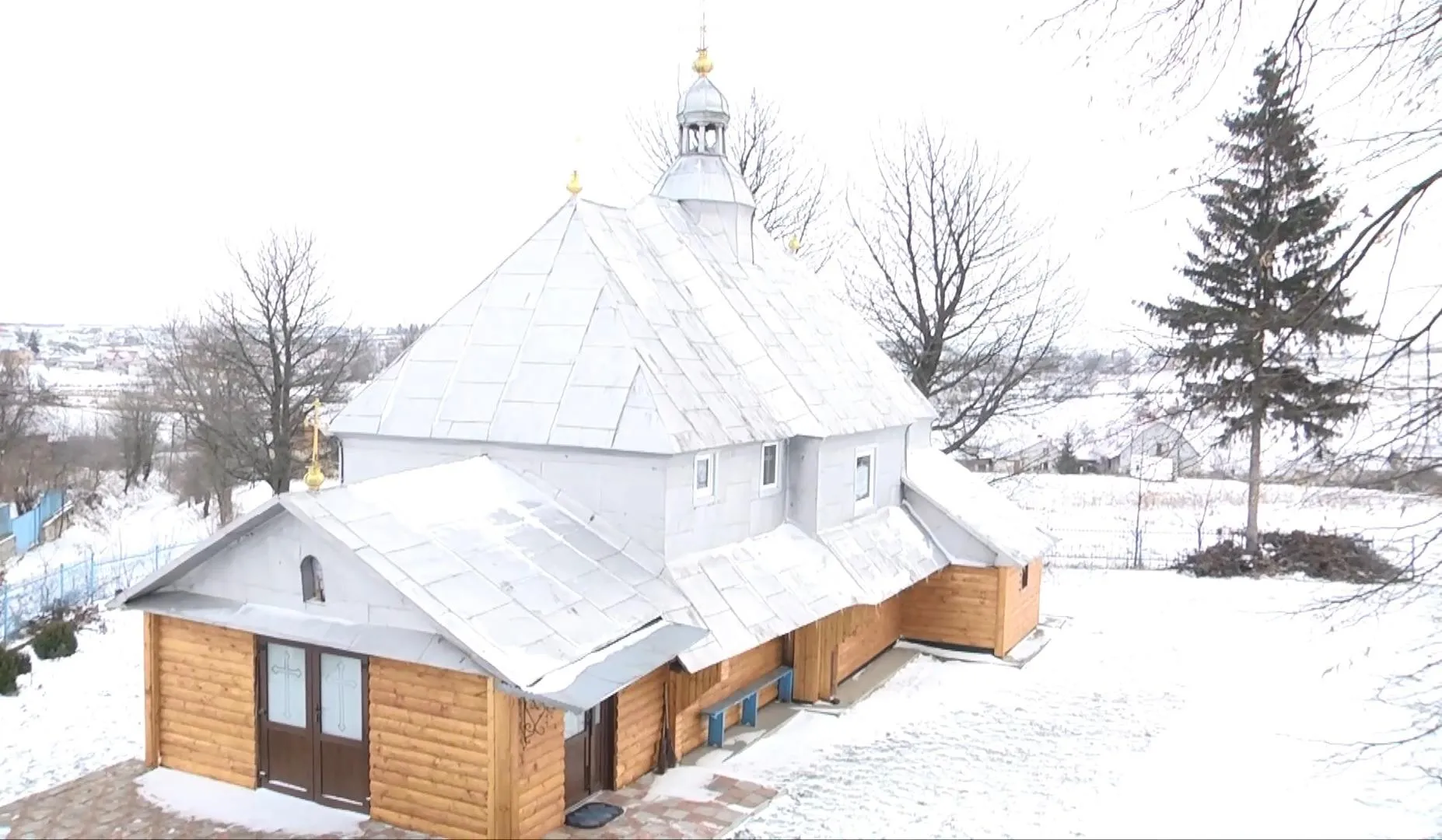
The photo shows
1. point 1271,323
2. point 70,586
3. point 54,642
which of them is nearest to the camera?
point 1271,323

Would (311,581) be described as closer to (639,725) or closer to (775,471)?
(639,725)

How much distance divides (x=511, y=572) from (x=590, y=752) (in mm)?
2060

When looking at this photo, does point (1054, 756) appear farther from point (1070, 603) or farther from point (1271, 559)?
point (1271, 559)

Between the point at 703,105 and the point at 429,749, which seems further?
the point at 703,105

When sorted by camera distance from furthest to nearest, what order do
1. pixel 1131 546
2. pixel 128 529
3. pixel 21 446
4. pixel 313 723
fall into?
pixel 128 529 → pixel 21 446 → pixel 1131 546 → pixel 313 723

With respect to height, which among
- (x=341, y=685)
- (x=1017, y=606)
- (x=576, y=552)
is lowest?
(x=1017, y=606)

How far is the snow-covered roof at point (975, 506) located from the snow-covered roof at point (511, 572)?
654 centimetres

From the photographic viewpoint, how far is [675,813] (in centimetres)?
989

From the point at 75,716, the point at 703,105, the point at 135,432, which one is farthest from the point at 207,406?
the point at 703,105

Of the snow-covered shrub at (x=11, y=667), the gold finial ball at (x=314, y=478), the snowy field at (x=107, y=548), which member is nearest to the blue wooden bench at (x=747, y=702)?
the gold finial ball at (x=314, y=478)

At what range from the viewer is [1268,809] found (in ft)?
32.6

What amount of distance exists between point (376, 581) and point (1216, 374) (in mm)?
7046

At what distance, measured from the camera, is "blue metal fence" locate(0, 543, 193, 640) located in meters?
16.4

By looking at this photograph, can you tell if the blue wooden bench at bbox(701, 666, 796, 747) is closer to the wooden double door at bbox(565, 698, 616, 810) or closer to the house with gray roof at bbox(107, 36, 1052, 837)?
the house with gray roof at bbox(107, 36, 1052, 837)
